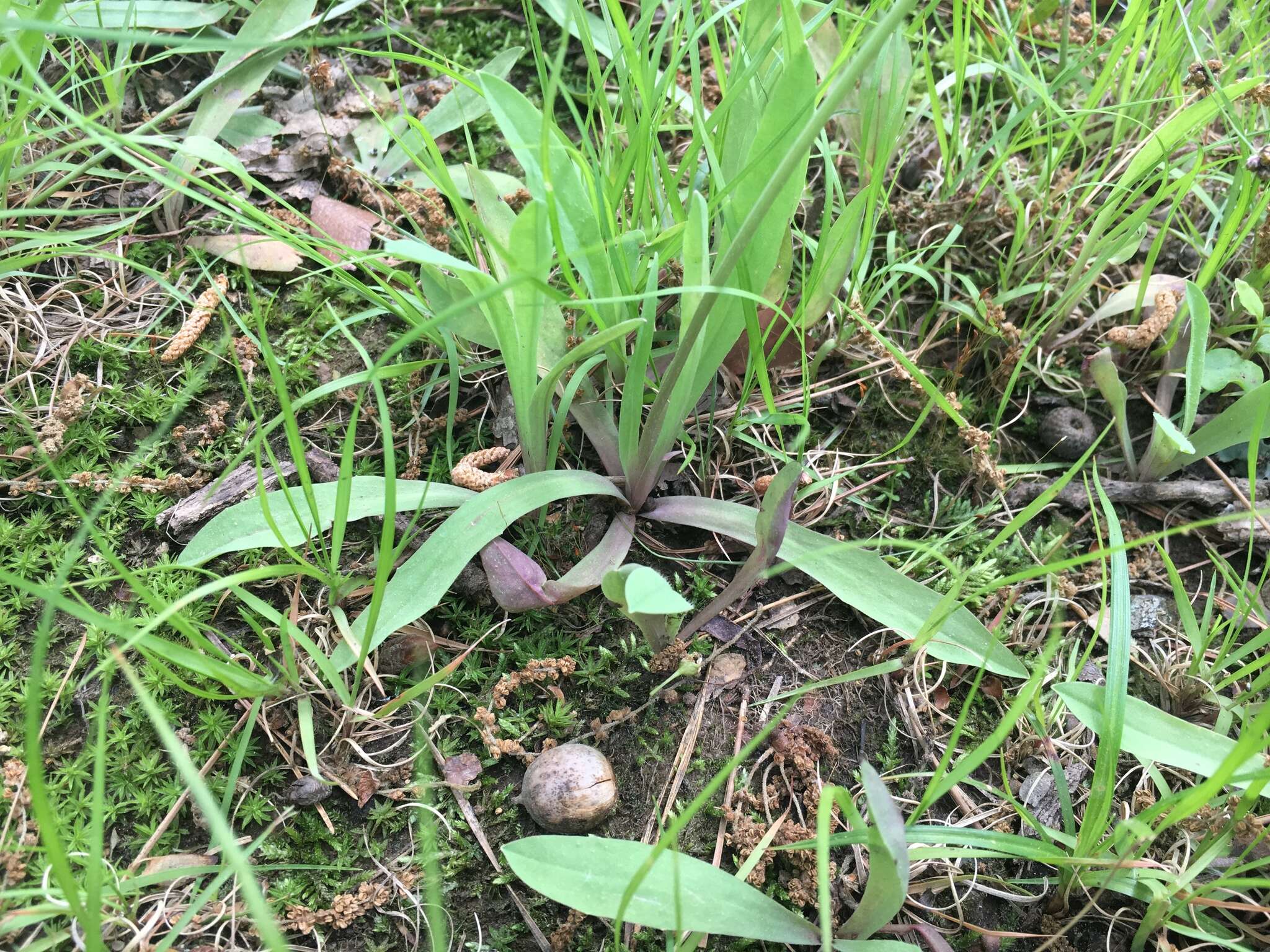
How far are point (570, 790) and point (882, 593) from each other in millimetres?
533

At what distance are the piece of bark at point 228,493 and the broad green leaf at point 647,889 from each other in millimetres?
685

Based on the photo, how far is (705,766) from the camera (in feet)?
3.99

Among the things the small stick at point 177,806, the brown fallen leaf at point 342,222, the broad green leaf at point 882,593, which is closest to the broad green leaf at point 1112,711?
the broad green leaf at point 882,593

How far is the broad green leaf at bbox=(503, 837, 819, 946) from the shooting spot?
1012 mm

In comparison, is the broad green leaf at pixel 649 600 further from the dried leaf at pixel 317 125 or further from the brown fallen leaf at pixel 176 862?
the dried leaf at pixel 317 125

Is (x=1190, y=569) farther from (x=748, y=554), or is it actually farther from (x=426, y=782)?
(x=426, y=782)

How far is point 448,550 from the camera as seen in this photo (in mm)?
1195

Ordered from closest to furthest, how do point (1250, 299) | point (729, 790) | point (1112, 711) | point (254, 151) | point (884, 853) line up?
1. point (884, 853)
2. point (1112, 711)
3. point (729, 790)
4. point (1250, 299)
5. point (254, 151)

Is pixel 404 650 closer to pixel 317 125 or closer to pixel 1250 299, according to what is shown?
pixel 317 125

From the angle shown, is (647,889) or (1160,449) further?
(1160,449)

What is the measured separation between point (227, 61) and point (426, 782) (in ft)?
4.80

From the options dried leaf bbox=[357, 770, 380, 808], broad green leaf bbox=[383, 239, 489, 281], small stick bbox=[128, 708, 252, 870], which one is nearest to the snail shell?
broad green leaf bbox=[383, 239, 489, 281]

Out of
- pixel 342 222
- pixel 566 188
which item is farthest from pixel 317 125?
pixel 566 188

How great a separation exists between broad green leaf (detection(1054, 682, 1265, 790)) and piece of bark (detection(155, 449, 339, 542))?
3.79 ft
